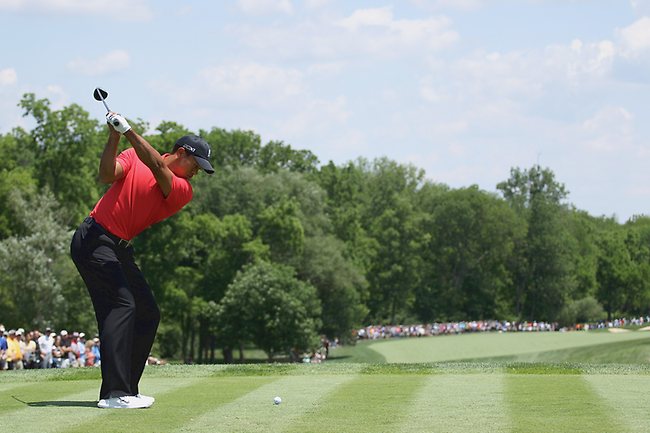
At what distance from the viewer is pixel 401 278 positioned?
397 feet

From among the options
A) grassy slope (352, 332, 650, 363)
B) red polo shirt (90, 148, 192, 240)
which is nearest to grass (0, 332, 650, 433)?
red polo shirt (90, 148, 192, 240)

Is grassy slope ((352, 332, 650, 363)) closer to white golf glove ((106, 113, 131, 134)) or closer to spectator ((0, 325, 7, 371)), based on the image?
spectator ((0, 325, 7, 371))

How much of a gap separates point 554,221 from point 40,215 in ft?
287

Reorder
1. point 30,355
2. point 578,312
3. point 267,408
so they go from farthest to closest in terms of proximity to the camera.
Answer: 1. point 578,312
2. point 30,355
3. point 267,408

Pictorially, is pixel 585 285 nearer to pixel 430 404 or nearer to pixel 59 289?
pixel 59 289

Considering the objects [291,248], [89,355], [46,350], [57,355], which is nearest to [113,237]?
[46,350]

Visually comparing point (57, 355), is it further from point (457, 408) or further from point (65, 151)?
point (65, 151)

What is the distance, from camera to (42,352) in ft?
109

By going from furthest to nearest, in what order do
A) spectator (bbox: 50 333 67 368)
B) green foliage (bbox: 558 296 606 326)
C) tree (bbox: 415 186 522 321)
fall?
green foliage (bbox: 558 296 606 326), tree (bbox: 415 186 522 321), spectator (bbox: 50 333 67 368)

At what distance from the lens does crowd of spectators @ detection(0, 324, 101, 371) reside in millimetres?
31281

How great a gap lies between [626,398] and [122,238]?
529cm

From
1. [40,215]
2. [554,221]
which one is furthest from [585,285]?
[40,215]

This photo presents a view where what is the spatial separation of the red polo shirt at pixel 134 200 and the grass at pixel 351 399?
1812mm

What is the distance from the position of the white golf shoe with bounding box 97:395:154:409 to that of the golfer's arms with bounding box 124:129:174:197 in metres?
2.00
